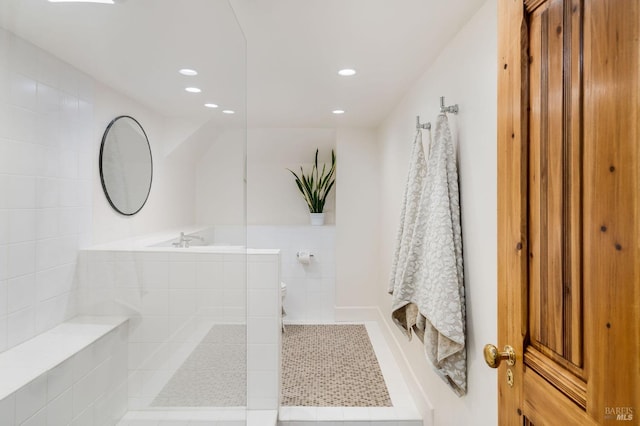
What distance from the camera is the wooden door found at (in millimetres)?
607

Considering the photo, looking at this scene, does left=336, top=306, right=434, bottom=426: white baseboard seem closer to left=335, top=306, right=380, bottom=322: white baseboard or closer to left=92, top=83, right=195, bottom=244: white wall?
left=335, top=306, right=380, bottom=322: white baseboard

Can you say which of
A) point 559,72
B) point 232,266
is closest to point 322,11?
point 559,72

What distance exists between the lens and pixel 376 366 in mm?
2969

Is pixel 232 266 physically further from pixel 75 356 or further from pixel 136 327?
pixel 75 356

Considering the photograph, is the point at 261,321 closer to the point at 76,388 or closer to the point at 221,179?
the point at 221,179

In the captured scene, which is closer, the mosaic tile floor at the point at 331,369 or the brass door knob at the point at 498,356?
the brass door knob at the point at 498,356

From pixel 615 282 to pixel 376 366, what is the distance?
8.60ft

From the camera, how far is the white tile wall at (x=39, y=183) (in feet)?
1.98

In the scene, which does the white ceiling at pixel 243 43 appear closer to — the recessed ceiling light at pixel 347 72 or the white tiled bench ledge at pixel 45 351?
the recessed ceiling light at pixel 347 72

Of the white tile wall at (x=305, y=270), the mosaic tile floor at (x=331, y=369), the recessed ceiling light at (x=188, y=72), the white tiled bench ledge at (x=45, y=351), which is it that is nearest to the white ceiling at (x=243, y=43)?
the recessed ceiling light at (x=188, y=72)

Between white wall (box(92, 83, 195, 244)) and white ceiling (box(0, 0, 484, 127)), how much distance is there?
4cm

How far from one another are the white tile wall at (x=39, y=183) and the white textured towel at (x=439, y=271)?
1373 mm

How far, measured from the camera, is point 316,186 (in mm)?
4441

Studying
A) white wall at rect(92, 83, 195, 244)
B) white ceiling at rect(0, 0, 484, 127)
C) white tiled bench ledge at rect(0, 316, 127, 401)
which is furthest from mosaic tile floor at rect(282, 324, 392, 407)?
white ceiling at rect(0, 0, 484, 127)
